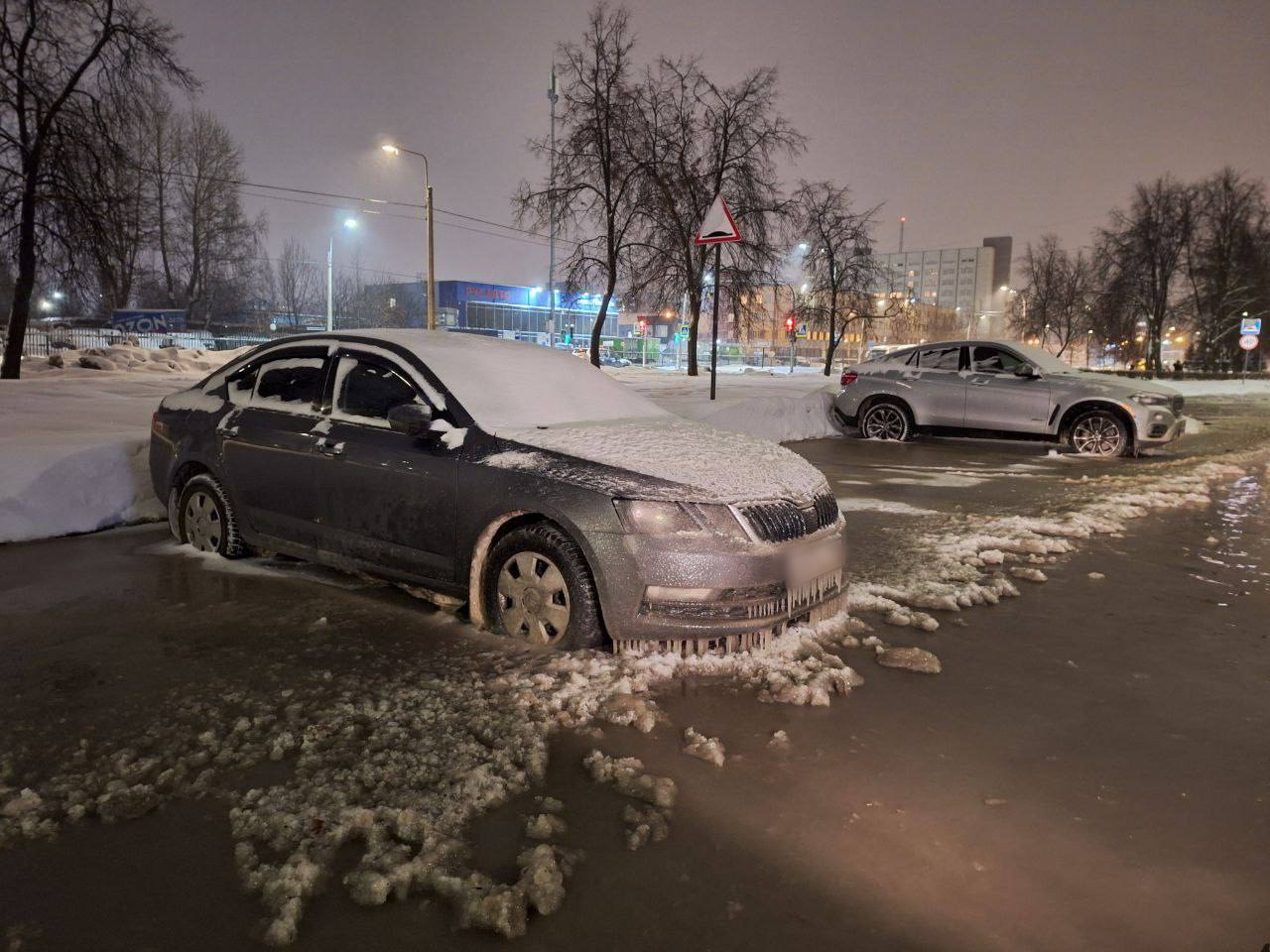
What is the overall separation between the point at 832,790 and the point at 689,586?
1.10m

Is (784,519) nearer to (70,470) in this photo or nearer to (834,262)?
(70,470)

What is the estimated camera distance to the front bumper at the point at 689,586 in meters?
3.58

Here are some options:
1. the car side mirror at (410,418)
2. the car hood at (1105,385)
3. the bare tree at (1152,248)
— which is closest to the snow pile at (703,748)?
the car side mirror at (410,418)

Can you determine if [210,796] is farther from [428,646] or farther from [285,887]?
[428,646]

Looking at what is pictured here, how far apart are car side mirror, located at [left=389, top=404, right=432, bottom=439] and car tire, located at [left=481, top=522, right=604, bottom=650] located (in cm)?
75

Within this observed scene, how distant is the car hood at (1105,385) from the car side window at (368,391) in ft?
Result: 33.8

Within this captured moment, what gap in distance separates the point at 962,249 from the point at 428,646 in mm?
138659

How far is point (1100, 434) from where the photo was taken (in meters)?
11.7

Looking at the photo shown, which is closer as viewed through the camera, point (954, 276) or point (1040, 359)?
point (1040, 359)

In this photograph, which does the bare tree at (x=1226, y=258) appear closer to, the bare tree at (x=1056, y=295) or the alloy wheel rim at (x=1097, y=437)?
the bare tree at (x=1056, y=295)

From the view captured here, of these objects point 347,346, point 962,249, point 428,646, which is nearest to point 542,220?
point 347,346

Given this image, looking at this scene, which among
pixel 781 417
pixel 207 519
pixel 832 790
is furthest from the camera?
pixel 781 417

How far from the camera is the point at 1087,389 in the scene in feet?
38.1

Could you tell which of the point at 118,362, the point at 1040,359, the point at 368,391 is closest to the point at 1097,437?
the point at 1040,359
